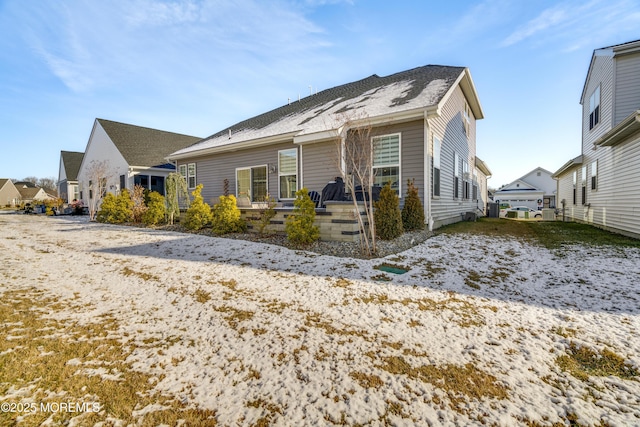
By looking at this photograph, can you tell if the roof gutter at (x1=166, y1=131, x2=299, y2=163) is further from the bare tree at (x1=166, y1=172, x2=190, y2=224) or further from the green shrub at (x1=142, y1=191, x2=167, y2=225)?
the green shrub at (x1=142, y1=191, x2=167, y2=225)

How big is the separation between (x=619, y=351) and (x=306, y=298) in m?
2.84

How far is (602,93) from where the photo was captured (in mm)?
10742

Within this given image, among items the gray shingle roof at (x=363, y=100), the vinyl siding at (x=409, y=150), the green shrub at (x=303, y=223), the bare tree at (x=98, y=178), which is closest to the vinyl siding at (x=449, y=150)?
the vinyl siding at (x=409, y=150)

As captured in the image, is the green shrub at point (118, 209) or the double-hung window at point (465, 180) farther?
the double-hung window at point (465, 180)

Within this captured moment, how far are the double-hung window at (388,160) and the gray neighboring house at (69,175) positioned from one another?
28274mm

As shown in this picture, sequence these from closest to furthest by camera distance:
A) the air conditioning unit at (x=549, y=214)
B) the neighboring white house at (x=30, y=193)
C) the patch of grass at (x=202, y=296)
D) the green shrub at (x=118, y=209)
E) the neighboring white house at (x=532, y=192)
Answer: the patch of grass at (x=202, y=296) → the green shrub at (x=118, y=209) → the air conditioning unit at (x=549, y=214) → the neighboring white house at (x=532, y=192) → the neighboring white house at (x=30, y=193)

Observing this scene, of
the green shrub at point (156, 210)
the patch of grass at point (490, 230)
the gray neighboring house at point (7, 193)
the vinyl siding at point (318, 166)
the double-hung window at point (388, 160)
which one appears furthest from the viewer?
the gray neighboring house at point (7, 193)

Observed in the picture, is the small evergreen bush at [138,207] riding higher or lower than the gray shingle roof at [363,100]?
lower

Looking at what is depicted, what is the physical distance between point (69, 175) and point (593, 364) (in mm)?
34963

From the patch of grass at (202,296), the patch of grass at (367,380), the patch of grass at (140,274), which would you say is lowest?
the patch of grass at (367,380)

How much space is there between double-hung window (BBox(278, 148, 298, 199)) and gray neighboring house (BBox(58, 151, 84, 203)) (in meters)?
24.3

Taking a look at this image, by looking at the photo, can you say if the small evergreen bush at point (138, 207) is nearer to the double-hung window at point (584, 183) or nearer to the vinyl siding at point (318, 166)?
the vinyl siding at point (318, 166)

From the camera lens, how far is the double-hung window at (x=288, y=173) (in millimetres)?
10508

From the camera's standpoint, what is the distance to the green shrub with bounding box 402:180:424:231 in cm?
782
